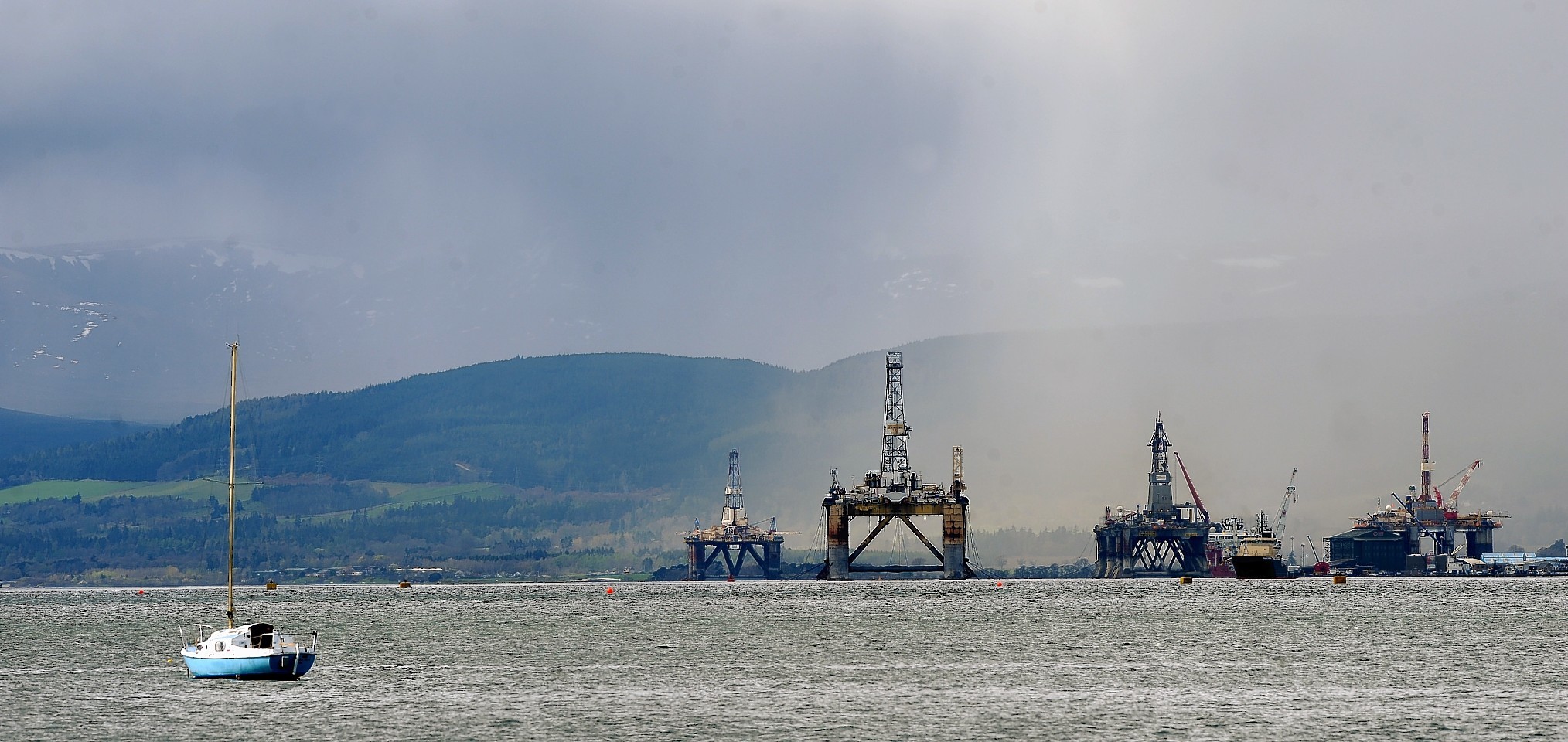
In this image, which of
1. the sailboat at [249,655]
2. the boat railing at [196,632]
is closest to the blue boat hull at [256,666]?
the sailboat at [249,655]

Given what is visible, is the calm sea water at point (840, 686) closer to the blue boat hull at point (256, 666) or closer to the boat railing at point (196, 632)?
the blue boat hull at point (256, 666)

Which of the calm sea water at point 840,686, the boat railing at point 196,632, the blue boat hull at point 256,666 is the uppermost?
the blue boat hull at point 256,666

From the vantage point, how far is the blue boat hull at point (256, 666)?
95125 millimetres

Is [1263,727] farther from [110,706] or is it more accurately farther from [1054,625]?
[1054,625]

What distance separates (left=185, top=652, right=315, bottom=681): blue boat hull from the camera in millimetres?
95125

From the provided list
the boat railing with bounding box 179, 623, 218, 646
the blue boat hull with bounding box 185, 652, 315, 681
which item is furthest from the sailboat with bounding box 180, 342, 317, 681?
the boat railing with bounding box 179, 623, 218, 646

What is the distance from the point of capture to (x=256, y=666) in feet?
312

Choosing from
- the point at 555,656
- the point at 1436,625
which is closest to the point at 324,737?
the point at 555,656

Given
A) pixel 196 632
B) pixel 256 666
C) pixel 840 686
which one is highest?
pixel 256 666

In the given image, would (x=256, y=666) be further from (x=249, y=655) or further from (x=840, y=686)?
(x=840, y=686)

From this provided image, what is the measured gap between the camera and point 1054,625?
16600 centimetres

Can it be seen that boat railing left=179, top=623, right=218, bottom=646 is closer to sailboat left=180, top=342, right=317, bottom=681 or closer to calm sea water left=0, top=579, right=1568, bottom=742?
calm sea water left=0, top=579, right=1568, bottom=742

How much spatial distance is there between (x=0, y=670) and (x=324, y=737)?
52.7 meters

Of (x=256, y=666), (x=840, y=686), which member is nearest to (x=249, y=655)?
(x=256, y=666)
